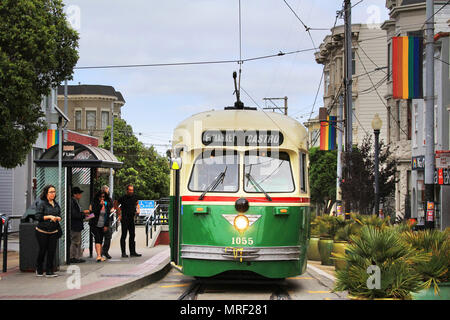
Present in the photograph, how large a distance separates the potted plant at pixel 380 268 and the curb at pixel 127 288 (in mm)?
3786

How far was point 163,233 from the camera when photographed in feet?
88.0

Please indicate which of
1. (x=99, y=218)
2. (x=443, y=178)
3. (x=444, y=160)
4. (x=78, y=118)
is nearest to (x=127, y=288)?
(x=99, y=218)

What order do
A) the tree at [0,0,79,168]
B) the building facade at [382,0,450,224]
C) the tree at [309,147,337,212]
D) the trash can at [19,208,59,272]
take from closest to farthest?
the trash can at [19,208,59,272] < the tree at [0,0,79,168] < the building facade at [382,0,450,224] < the tree at [309,147,337,212]

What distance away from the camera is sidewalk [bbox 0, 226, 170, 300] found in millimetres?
10977

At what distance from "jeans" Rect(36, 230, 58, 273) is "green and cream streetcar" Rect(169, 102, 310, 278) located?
231 centimetres

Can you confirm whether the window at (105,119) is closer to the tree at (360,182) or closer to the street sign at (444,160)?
the tree at (360,182)

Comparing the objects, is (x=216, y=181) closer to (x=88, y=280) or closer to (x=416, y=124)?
(x=88, y=280)

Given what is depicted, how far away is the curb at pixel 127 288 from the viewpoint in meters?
11.0

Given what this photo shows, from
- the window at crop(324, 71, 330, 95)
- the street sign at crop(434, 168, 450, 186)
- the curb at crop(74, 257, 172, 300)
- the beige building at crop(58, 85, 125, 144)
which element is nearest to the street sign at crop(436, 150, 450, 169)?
the street sign at crop(434, 168, 450, 186)

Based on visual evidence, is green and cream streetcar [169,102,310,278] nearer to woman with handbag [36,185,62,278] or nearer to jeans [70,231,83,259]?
woman with handbag [36,185,62,278]

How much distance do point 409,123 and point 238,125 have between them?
27.2 m

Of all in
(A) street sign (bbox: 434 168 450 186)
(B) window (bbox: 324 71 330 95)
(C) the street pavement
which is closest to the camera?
(C) the street pavement
